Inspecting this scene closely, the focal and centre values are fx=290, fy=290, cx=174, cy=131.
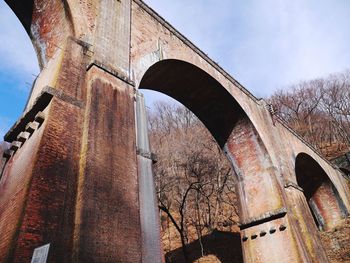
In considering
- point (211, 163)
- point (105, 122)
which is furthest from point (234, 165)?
point (211, 163)

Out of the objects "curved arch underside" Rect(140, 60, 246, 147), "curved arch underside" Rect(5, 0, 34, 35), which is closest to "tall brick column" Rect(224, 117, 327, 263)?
"curved arch underside" Rect(140, 60, 246, 147)

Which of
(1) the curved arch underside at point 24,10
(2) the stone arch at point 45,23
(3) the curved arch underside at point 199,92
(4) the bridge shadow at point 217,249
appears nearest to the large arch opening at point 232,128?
(3) the curved arch underside at point 199,92

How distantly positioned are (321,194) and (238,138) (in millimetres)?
8271

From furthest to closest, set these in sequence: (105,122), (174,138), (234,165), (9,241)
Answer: (174,138)
(234,165)
(105,122)
(9,241)

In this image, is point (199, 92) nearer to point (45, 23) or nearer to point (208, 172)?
point (45, 23)

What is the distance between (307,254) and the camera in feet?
23.7

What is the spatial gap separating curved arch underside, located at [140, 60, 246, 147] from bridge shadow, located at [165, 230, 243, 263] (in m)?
5.93

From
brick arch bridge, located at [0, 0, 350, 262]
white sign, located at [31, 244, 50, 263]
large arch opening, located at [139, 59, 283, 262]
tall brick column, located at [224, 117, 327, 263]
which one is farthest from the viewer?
large arch opening, located at [139, 59, 283, 262]

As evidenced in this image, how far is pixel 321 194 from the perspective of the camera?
15023mm

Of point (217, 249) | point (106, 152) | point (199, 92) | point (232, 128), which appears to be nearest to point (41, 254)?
point (106, 152)

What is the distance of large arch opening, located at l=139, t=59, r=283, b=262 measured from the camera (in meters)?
8.18

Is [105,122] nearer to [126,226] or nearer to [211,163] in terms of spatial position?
[126,226]

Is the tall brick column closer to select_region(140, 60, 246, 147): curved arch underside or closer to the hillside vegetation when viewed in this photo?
select_region(140, 60, 246, 147): curved arch underside

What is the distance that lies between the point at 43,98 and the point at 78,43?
54.2 inches
